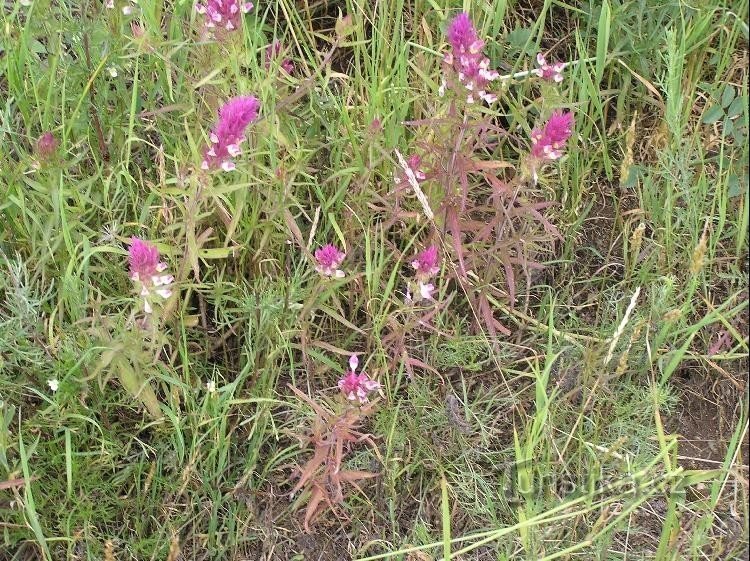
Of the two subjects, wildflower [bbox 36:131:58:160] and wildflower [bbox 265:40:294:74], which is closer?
wildflower [bbox 36:131:58:160]

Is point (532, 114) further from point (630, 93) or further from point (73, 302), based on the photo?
point (73, 302)

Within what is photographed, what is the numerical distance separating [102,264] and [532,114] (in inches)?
56.3

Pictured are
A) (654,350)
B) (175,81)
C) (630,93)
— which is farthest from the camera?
(630,93)

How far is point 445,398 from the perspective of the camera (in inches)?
84.4

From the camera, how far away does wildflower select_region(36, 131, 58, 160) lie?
188cm

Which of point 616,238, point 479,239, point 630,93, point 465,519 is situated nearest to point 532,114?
point 630,93

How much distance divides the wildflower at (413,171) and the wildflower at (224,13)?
54cm

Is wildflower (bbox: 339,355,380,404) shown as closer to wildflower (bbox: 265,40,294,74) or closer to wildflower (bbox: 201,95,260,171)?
wildflower (bbox: 201,95,260,171)

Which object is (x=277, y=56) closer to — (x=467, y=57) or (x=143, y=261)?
(x=467, y=57)

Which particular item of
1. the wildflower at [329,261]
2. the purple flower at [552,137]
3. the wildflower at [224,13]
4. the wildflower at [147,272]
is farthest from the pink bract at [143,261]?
the purple flower at [552,137]

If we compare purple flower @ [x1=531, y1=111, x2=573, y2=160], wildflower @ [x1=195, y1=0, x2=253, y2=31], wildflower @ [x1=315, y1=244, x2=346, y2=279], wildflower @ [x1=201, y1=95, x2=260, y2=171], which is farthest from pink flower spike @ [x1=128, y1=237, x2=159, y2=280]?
purple flower @ [x1=531, y1=111, x2=573, y2=160]

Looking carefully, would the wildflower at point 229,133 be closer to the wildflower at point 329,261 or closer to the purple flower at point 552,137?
the wildflower at point 329,261

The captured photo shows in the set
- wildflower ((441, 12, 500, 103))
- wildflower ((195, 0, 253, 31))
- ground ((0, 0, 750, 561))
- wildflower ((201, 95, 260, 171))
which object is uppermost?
wildflower ((195, 0, 253, 31))

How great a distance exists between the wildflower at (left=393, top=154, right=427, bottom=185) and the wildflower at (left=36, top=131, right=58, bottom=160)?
844 millimetres
